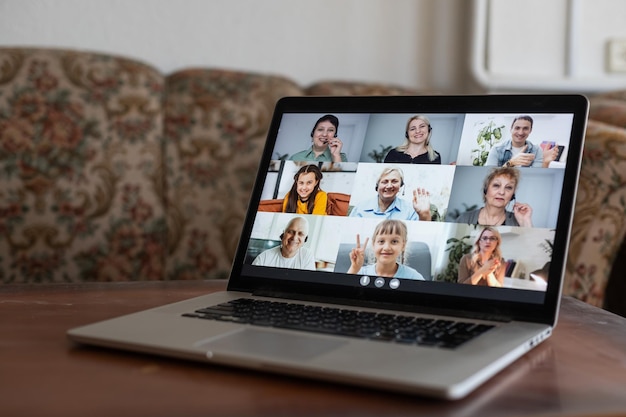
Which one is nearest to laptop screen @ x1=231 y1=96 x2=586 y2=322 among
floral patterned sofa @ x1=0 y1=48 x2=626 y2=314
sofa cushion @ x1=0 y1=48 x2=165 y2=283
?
floral patterned sofa @ x1=0 y1=48 x2=626 y2=314

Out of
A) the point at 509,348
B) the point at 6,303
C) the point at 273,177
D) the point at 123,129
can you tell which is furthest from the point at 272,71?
the point at 509,348

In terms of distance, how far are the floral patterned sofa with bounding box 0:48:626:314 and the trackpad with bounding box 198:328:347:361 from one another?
102cm

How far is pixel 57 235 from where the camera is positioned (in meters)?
1.66

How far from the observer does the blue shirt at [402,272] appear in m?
0.75

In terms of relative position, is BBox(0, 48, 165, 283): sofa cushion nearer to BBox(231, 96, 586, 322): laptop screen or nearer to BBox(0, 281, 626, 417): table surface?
BBox(231, 96, 586, 322): laptop screen

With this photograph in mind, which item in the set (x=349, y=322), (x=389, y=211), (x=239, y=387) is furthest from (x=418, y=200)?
(x=239, y=387)

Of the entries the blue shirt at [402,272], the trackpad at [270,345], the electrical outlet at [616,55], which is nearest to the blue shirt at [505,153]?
the blue shirt at [402,272]

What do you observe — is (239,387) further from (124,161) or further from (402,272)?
(124,161)

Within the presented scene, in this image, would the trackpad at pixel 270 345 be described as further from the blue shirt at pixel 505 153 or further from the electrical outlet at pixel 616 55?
the electrical outlet at pixel 616 55

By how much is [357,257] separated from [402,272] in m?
0.05

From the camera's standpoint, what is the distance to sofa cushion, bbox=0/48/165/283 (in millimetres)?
1634

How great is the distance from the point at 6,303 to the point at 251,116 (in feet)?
3.52

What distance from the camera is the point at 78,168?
1.67 m

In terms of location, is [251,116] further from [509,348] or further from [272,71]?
[509,348]
